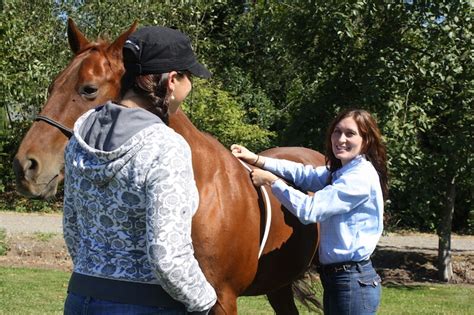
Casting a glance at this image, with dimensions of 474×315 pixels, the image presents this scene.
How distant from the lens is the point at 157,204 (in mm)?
1928

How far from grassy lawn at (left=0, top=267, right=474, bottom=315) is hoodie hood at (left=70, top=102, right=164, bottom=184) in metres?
5.43

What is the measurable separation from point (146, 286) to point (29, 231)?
12075 mm

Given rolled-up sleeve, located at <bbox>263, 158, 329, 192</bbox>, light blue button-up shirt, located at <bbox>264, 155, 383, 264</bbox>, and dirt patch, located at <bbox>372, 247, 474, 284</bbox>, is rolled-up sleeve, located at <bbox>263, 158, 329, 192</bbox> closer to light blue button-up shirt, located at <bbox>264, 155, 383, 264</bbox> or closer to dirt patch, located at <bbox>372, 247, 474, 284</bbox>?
light blue button-up shirt, located at <bbox>264, 155, 383, 264</bbox>

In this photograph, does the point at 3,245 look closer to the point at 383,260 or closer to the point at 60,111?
the point at 383,260

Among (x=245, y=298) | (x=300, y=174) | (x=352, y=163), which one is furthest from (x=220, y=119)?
(x=352, y=163)

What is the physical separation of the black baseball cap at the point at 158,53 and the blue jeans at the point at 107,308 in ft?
2.24

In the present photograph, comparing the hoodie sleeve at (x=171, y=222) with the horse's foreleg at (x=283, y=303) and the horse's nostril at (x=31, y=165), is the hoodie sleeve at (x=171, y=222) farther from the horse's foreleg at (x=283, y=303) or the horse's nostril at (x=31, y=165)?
the horse's foreleg at (x=283, y=303)

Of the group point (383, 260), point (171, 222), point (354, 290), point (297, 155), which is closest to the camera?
point (171, 222)

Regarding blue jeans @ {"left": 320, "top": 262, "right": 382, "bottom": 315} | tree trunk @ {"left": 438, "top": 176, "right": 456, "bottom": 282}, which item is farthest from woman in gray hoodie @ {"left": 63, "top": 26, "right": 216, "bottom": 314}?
tree trunk @ {"left": 438, "top": 176, "right": 456, "bottom": 282}

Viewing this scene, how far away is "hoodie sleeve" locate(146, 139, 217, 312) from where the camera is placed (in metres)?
1.93

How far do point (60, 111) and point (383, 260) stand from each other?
944 centimetres

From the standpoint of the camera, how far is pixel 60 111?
337 centimetres

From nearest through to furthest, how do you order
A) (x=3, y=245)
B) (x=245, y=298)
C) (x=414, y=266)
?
1. (x=245, y=298)
2. (x=3, y=245)
3. (x=414, y=266)

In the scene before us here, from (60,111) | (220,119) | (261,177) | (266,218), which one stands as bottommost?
(220,119)
